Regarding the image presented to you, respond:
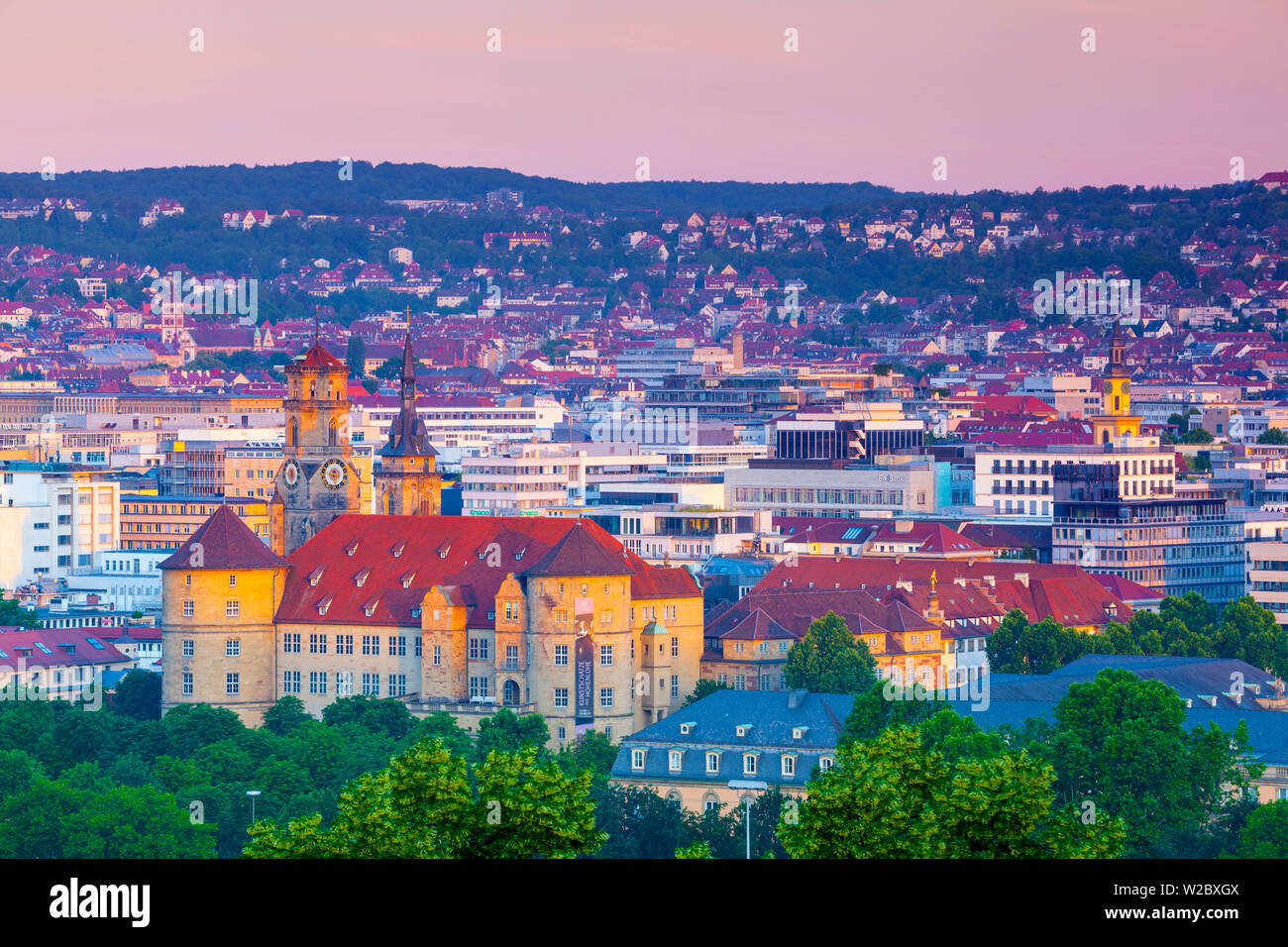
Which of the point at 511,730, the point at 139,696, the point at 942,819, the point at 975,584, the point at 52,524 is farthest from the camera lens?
the point at 52,524

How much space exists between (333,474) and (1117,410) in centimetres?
7097

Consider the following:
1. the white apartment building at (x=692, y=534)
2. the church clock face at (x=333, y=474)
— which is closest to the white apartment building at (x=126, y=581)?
the white apartment building at (x=692, y=534)

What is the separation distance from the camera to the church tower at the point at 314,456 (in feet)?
398

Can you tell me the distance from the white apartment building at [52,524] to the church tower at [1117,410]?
51793mm

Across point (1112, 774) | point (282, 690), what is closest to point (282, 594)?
point (282, 690)

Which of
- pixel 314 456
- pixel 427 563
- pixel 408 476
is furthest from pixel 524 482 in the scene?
pixel 427 563

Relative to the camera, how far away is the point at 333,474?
121750 mm

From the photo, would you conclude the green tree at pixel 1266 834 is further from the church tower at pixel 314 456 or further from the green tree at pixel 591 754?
the church tower at pixel 314 456

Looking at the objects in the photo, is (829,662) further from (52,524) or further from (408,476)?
(52,524)

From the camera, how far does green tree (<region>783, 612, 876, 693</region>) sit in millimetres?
104062

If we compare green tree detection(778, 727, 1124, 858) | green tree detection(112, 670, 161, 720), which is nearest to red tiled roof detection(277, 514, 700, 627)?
green tree detection(112, 670, 161, 720)

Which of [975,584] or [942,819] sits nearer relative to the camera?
[942,819]

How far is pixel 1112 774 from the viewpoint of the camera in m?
81.0
